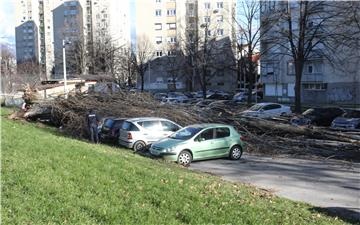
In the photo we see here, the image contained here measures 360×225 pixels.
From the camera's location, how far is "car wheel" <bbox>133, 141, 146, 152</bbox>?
21328 mm

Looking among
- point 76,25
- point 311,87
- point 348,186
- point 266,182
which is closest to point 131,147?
point 266,182

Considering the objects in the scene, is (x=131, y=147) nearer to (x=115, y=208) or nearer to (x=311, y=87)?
(x=115, y=208)

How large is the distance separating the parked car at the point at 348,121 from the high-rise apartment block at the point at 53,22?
69371 millimetres

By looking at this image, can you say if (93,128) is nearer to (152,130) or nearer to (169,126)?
(152,130)

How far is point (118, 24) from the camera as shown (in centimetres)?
11081

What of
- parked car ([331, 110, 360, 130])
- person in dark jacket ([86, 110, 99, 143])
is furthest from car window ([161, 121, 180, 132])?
parked car ([331, 110, 360, 130])

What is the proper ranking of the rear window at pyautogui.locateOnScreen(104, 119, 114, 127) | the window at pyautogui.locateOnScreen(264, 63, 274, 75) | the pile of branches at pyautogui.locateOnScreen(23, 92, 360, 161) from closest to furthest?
the pile of branches at pyautogui.locateOnScreen(23, 92, 360, 161)
the rear window at pyautogui.locateOnScreen(104, 119, 114, 127)
the window at pyautogui.locateOnScreen(264, 63, 274, 75)

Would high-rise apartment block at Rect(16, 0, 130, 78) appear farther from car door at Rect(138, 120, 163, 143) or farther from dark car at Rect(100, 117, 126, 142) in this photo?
car door at Rect(138, 120, 163, 143)

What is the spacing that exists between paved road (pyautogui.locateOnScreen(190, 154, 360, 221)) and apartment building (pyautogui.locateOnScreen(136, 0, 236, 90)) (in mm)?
78091

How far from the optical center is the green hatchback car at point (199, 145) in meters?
18.2

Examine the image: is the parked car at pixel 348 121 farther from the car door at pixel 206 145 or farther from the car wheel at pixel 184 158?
the car wheel at pixel 184 158

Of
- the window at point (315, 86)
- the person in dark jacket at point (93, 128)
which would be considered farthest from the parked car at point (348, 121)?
the window at point (315, 86)

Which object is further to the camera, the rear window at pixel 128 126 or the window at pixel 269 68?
the window at pixel 269 68

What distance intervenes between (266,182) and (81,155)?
6.21 m
